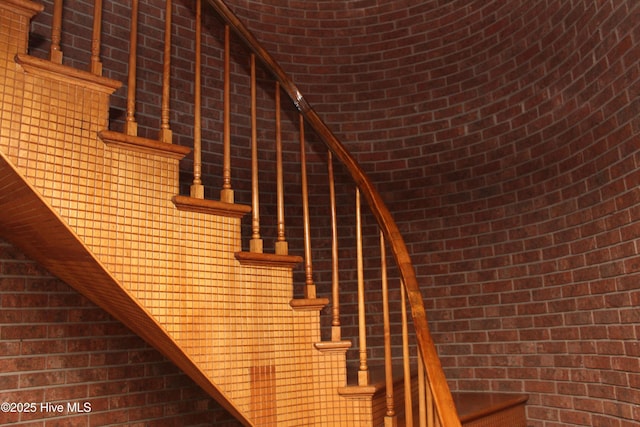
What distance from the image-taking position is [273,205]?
11.4 feet

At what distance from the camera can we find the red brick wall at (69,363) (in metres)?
2.43

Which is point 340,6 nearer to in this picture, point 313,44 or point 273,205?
point 313,44

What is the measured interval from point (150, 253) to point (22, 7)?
0.87 metres

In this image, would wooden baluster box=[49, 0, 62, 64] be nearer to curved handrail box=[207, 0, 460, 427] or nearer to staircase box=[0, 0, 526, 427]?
staircase box=[0, 0, 526, 427]

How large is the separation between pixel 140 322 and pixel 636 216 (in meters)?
2.13

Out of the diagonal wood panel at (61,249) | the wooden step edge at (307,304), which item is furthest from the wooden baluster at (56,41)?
the wooden step edge at (307,304)

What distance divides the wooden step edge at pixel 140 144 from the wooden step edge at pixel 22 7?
429 millimetres

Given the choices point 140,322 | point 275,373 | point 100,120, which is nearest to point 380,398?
point 275,373

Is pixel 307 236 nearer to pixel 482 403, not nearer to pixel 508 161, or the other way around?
pixel 482 403

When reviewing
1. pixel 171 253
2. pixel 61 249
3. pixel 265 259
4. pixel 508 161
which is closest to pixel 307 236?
pixel 265 259

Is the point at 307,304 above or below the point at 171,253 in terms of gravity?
below

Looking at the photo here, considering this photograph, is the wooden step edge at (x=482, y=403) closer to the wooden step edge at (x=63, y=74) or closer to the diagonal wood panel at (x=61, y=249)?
the diagonal wood panel at (x=61, y=249)

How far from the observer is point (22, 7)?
1711 millimetres

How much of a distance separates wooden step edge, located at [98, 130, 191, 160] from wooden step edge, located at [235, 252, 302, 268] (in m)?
0.44
